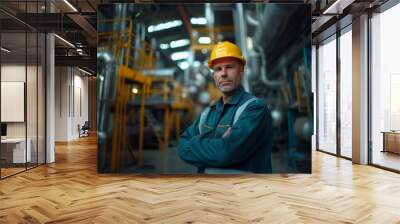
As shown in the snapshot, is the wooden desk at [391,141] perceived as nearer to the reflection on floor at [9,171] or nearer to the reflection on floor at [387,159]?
the reflection on floor at [387,159]

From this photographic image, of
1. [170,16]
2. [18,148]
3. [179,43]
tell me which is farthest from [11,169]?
[170,16]

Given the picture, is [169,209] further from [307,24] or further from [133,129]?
[307,24]

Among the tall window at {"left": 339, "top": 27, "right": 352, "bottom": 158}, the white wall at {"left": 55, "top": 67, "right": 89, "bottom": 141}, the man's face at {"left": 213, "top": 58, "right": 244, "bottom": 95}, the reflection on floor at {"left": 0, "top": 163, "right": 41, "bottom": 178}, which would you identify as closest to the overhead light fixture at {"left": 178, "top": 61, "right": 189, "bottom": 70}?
the man's face at {"left": 213, "top": 58, "right": 244, "bottom": 95}

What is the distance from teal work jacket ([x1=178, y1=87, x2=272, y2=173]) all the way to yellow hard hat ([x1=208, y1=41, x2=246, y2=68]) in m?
0.58

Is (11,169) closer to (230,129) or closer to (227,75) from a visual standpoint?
(230,129)

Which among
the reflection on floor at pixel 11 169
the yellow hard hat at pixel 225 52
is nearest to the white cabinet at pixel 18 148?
the reflection on floor at pixel 11 169

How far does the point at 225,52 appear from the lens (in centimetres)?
621

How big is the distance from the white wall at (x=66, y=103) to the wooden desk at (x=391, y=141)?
1201 cm

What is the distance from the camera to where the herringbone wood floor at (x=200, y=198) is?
393 centimetres

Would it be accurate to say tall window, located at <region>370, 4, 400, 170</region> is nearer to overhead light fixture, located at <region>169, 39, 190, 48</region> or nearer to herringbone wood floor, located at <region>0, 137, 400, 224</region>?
herringbone wood floor, located at <region>0, 137, 400, 224</region>

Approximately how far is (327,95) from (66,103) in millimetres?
10245

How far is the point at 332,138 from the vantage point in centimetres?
997

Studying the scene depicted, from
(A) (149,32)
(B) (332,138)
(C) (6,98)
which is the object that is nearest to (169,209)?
(A) (149,32)

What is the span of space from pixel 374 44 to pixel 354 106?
4.52 feet
